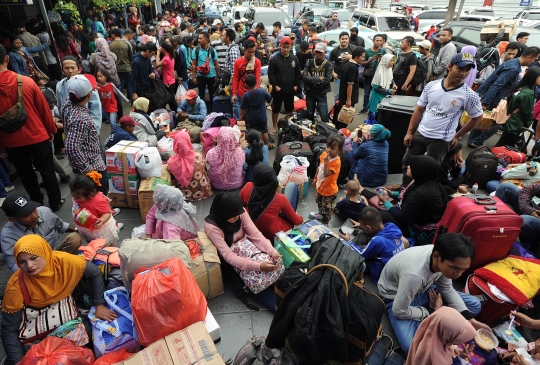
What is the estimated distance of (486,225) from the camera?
333 centimetres

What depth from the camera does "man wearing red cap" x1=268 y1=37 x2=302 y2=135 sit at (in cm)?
682

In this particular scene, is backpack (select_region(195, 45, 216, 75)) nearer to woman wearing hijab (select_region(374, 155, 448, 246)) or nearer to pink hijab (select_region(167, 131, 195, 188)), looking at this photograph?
pink hijab (select_region(167, 131, 195, 188))

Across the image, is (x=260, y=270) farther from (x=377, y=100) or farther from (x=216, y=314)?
(x=377, y=100)

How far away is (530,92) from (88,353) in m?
7.34

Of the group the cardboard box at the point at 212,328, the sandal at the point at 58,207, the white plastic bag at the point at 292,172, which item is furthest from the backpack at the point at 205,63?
the cardboard box at the point at 212,328

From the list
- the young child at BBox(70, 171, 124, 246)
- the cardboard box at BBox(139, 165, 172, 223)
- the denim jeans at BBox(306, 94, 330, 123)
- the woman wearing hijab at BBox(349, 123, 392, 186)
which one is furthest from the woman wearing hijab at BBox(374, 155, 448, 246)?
the denim jeans at BBox(306, 94, 330, 123)

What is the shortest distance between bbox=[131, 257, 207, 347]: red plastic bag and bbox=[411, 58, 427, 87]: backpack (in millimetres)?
7008

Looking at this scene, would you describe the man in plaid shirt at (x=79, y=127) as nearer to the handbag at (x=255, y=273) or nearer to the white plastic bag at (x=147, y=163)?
the white plastic bag at (x=147, y=163)

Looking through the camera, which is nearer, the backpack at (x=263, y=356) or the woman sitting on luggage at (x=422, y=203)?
the backpack at (x=263, y=356)

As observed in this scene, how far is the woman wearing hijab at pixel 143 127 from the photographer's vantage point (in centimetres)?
563

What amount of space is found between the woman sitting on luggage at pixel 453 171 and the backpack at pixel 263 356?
10.8ft

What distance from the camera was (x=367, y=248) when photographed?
3.54 m

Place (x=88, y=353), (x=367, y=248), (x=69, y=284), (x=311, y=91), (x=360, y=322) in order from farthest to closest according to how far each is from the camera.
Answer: (x=311, y=91), (x=367, y=248), (x=69, y=284), (x=88, y=353), (x=360, y=322)

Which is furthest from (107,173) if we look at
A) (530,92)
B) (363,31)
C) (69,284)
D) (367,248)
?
(363,31)
